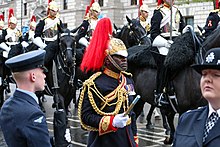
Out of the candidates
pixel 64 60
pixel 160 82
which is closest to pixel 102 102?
pixel 160 82

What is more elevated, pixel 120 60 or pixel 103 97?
pixel 120 60

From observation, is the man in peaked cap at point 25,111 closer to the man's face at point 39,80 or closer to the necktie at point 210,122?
the man's face at point 39,80

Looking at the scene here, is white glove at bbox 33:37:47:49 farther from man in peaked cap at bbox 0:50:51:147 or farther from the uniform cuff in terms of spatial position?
man in peaked cap at bbox 0:50:51:147

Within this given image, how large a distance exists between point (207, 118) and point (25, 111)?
1338 millimetres

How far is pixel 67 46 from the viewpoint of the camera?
9508 millimetres

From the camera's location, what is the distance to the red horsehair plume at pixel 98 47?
14.9ft

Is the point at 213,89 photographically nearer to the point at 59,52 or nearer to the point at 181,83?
the point at 181,83

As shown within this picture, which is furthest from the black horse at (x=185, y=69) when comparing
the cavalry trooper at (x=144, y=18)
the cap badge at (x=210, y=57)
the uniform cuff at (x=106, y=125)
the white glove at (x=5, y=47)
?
the white glove at (x=5, y=47)

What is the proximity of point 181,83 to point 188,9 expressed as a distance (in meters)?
30.2

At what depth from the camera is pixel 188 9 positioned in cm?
3688

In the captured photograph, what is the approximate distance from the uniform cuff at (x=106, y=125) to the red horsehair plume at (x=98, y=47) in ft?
1.90

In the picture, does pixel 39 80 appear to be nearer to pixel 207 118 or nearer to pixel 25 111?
pixel 25 111

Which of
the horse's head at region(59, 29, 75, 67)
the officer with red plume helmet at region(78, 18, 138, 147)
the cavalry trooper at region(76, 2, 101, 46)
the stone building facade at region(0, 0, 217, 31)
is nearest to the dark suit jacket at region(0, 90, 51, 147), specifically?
the officer with red plume helmet at region(78, 18, 138, 147)

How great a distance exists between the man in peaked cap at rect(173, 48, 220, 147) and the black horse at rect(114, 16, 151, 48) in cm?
768
